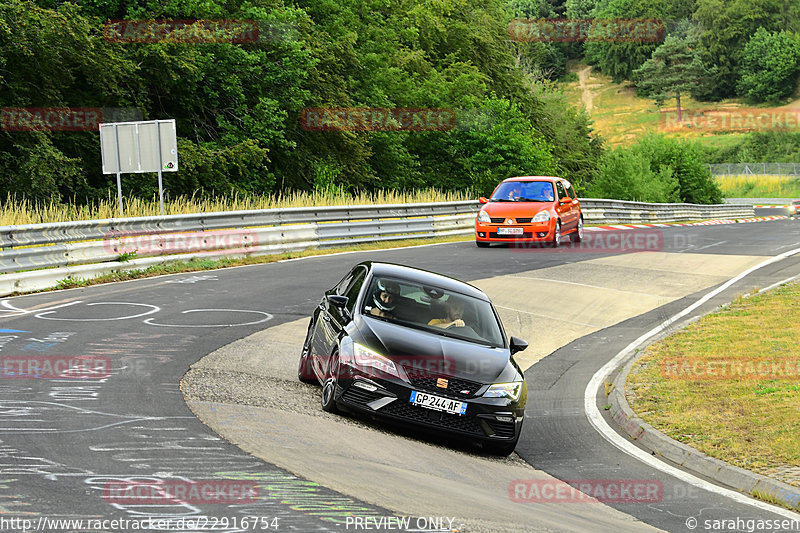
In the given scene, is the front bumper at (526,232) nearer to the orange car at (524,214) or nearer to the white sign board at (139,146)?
the orange car at (524,214)

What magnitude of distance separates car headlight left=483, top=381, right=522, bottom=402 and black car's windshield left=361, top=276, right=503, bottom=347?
732 millimetres

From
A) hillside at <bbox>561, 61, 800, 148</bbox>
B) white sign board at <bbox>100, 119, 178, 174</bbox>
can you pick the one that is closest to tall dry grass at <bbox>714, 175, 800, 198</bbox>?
hillside at <bbox>561, 61, 800, 148</bbox>

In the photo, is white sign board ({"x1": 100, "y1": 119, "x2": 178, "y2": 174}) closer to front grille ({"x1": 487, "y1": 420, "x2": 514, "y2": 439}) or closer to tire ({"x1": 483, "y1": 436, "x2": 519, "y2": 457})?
tire ({"x1": 483, "y1": 436, "x2": 519, "y2": 457})

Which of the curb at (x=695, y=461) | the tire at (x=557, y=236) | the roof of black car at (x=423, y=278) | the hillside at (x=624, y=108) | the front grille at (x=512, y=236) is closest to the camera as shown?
the curb at (x=695, y=461)

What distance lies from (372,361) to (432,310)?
4.46 feet

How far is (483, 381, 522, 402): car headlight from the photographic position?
8422mm

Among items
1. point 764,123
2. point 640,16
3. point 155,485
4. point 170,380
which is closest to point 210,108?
point 170,380

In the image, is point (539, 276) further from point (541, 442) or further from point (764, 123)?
point (764, 123)

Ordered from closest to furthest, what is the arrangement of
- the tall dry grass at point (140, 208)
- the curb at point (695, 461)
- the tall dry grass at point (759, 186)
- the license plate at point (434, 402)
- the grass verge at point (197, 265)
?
the curb at point (695, 461)
the license plate at point (434, 402)
the grass verge at point (197, 265)
the tall dry grass at point (140, 208)
the tall dry grass at point (759, 186)

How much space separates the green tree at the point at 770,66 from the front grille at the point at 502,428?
156m

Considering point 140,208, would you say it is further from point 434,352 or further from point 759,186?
point 759,186

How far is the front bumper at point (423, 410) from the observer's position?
8219 millimetres

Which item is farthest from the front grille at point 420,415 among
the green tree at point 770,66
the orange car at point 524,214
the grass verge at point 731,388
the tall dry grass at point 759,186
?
the green tree at point 770,66

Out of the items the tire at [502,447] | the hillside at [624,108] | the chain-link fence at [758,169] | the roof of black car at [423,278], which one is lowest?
the chain-link fence at [758,169]
